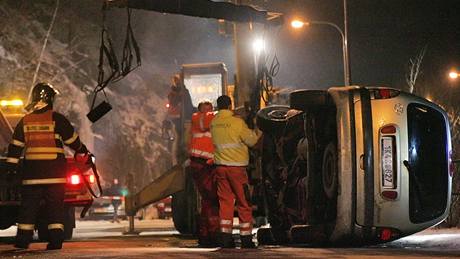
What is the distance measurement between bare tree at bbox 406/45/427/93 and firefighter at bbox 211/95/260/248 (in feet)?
63.1

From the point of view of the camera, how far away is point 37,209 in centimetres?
874

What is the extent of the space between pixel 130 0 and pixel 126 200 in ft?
13.8

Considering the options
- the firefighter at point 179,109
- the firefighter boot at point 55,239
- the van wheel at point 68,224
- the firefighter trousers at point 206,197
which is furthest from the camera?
the firefighter at point 179,109

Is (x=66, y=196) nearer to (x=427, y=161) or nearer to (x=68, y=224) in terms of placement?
(x=68, y=224)

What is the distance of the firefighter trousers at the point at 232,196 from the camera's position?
877 centimetres

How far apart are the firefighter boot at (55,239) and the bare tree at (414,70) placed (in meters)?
20.5

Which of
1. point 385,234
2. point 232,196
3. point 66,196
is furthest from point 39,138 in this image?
point 385,234

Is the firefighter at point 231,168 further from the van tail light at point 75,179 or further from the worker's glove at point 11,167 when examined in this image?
the van tail light at point 75,179

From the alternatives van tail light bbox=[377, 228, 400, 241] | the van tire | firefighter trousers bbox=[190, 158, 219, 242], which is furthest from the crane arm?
van tail light bbox=[377, 228, 400, 241]

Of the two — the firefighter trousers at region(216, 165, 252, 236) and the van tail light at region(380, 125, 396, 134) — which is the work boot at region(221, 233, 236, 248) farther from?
the van tail light at region(380, 125, 396, 134)

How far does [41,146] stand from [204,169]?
6.69 ft

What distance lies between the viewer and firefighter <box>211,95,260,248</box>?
28.8 feet

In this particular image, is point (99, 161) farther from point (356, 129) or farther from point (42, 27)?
point (356, 129)

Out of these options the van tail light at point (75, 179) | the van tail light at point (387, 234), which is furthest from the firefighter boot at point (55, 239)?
the van tail light at point (387, 234)
